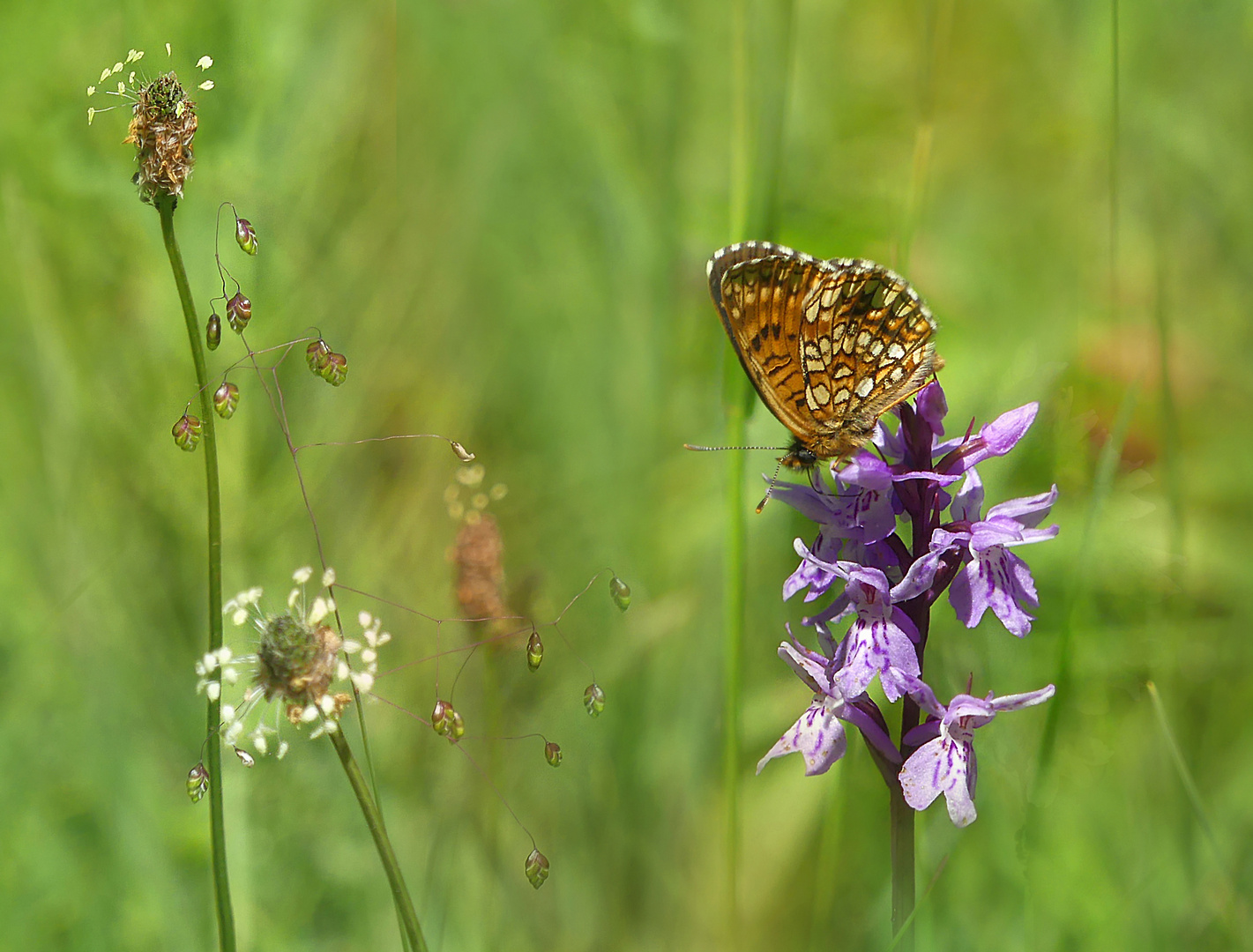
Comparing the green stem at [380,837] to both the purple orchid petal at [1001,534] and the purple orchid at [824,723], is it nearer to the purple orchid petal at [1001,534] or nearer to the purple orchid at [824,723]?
the purple orchid at [824,723]

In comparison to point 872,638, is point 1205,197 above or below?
above

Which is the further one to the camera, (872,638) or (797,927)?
(797,927)

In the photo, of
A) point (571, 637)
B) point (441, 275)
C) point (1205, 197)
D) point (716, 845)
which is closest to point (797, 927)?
point (716, 845)

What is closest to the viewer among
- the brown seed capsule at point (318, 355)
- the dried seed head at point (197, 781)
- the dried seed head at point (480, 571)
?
the dried seed head at point (197, 781)

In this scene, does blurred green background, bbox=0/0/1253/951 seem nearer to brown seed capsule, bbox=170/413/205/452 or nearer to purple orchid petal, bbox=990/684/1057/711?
purple orchid petal, bbox=990/684/1057/711

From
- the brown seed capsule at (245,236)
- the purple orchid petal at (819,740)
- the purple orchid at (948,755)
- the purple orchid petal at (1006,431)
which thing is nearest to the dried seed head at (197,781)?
the brown seed capsule at (245,236)

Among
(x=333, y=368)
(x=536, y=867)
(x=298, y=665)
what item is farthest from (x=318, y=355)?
(x=536, y=867)

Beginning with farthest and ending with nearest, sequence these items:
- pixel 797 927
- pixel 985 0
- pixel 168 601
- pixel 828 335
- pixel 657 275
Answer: pixel 985 0 < pixel 657 275 < pixel 168 601 < pixel 797 927 < pixel 828 335

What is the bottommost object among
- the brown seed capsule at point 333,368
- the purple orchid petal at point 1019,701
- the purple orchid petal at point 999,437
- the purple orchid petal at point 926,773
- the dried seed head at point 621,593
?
the purple orchid petal at point 926,773

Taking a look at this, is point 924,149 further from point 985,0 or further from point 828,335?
point 985,0
